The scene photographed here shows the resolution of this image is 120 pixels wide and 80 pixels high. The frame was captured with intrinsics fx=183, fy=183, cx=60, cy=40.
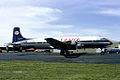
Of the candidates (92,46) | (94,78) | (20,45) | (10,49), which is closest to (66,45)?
(92,46)

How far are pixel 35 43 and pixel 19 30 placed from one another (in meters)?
26.6

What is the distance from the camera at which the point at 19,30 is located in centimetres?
8169

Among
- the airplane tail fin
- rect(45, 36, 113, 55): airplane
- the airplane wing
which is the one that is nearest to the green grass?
the airplane wing

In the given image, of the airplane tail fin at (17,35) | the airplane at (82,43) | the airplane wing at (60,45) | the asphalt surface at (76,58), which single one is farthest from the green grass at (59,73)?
the airplane tail fin at (17,35)

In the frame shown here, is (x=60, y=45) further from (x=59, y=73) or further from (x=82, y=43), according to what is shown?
(x=59, y=73)

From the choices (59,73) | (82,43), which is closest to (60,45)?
(82,43)

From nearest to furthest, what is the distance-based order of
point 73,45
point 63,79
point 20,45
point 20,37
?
point 63,79
point 73,45
point 20,45
point 20,37

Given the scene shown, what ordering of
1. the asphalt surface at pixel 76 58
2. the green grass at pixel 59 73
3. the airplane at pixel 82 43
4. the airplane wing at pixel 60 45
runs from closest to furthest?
the green grass at pixel 59 73 < the asphalt surface at pixel 76 58 < the airplane wing at pixel 60 45 < the airplane at pixel 82 43

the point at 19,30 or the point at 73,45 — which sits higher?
the point at 19,30

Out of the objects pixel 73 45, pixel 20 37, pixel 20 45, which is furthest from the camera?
pixel 20 37

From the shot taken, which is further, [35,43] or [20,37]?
[20,37]

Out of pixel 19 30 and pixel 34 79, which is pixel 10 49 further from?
pixel 34 79

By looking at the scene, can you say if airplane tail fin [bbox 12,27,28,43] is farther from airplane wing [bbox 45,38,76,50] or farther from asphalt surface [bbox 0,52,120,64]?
asphalt surface [bbox 0,52,120,64]

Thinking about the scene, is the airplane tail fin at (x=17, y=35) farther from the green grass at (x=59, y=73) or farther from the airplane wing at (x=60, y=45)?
the green grass at (x=59, y=73)
